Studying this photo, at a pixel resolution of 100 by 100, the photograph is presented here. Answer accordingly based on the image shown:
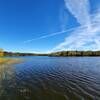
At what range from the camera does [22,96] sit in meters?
14.4

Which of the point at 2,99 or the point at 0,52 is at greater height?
the point at 0,52

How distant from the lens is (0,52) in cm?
9388

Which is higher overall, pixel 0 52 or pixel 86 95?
pixel 0 52

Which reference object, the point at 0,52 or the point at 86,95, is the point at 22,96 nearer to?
the point at 86,95

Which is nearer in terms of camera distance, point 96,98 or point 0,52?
point 96,98

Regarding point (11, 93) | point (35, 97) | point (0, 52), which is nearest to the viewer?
point (35, 97)

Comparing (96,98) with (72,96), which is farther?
(72,96)

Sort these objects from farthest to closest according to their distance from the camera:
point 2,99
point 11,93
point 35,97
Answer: point 11,93, point 35,97, point 2,99

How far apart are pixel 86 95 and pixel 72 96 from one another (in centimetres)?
154

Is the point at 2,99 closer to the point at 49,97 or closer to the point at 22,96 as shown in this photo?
the point at 22,96

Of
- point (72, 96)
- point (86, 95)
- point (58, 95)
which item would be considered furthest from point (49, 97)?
point (86, 95)

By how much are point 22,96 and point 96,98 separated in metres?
7.67

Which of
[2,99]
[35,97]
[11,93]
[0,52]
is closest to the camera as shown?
[2,99]

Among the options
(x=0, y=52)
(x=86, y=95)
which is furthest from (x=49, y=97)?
(x=0, y=52)
